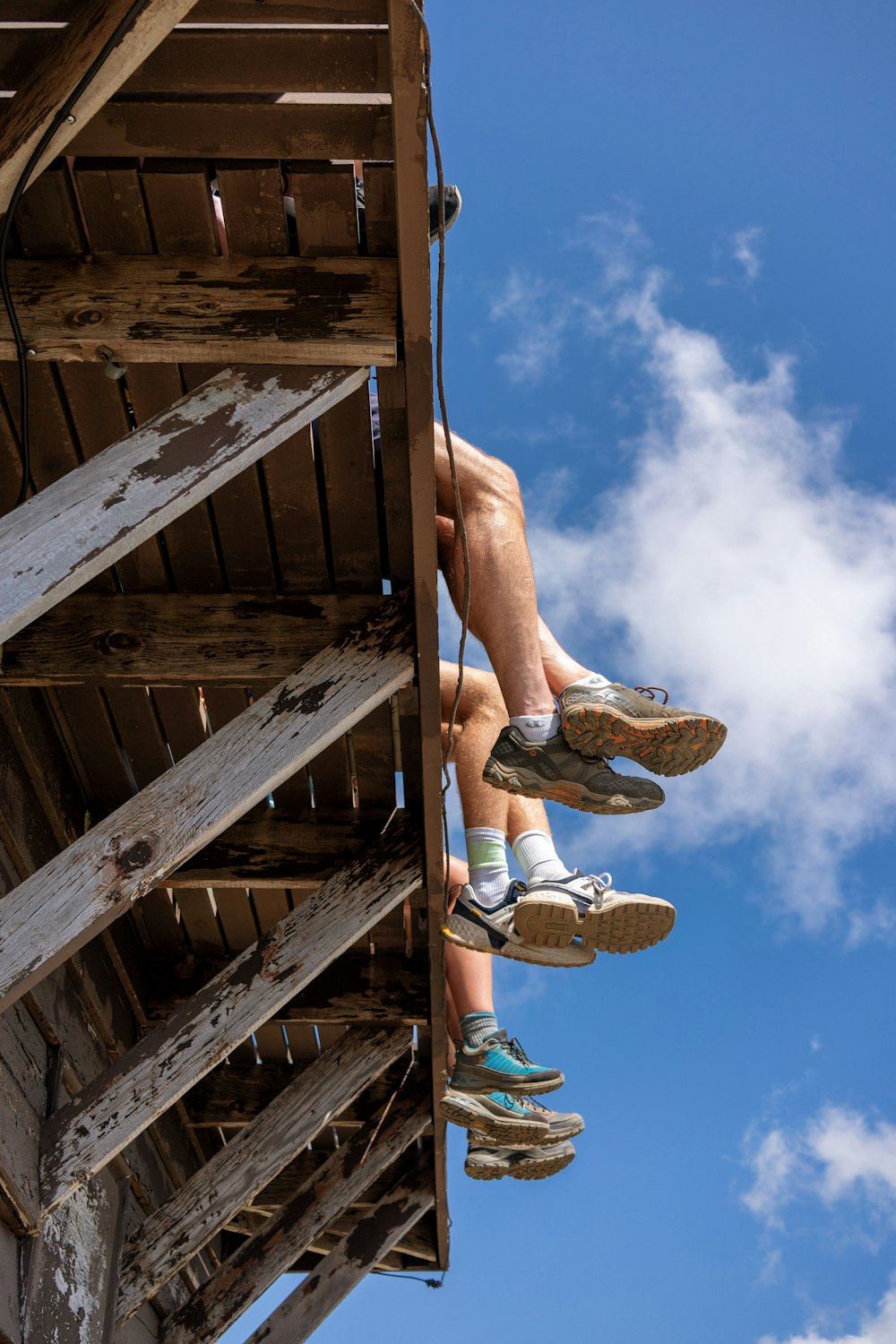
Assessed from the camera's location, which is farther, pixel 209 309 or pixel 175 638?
pixel 175 638

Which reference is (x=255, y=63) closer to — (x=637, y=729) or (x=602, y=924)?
(x=637, y=729)

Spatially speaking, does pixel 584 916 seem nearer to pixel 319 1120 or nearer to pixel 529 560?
pixel 529 560

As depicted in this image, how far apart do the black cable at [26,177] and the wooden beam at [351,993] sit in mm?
2212

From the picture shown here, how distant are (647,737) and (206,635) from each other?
0.96 m

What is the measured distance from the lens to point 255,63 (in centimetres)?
207

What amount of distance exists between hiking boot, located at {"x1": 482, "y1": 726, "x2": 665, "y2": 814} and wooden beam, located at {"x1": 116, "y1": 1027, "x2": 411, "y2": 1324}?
5.53 feet

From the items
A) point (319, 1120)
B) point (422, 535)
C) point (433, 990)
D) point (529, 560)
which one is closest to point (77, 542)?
point (422, 535)

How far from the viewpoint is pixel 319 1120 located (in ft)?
13.6

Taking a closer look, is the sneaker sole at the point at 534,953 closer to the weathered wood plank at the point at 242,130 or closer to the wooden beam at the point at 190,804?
the wooden beam at the point at 190,804

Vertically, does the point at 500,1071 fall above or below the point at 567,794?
below

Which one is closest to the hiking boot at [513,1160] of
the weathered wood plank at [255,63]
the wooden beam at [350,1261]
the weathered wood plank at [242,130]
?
the wooden beam at [350,1261]

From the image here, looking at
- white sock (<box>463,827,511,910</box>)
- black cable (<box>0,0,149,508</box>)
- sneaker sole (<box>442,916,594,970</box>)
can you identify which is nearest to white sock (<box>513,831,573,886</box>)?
white sock (<box>463,827,511,910</box>)

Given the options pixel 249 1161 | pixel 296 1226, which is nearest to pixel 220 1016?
pixel 249 1161

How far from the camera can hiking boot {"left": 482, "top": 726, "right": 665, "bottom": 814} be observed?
2865mm
